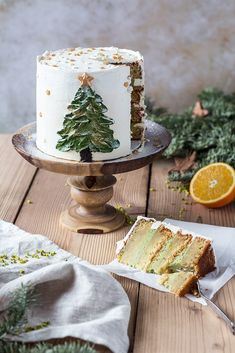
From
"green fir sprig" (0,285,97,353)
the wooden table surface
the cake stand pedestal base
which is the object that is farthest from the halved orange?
"green fir sprig" (0,285,97,353)

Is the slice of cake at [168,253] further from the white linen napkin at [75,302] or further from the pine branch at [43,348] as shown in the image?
the pine branch at [43,348]

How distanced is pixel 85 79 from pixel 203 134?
730 millimetres

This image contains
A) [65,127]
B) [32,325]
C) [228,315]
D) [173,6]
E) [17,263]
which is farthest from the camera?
[173,6]

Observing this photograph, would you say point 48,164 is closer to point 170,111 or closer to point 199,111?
point 199,111

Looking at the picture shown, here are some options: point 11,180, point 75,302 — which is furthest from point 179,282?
point 11,180

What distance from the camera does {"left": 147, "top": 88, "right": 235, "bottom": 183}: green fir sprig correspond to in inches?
91.6

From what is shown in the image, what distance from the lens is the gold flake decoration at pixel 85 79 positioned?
183 centimetres

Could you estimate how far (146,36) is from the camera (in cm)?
284

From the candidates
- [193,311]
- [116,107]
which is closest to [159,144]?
[116,107]

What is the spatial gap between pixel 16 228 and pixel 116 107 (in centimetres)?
39

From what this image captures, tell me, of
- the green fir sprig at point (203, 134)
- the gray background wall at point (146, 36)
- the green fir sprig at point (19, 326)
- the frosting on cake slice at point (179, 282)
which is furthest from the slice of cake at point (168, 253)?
the gray background wall at point (146, 36)

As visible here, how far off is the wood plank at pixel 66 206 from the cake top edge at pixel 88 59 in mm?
417

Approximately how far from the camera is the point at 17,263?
1753mm

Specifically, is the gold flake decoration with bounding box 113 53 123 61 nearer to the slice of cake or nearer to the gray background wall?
the slice of cake
